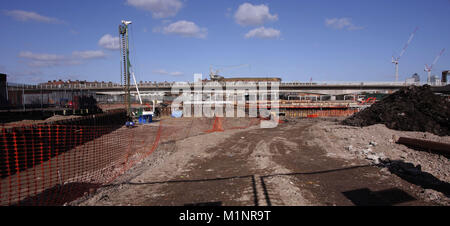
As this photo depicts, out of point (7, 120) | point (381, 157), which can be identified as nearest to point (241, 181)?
point (381, 157)

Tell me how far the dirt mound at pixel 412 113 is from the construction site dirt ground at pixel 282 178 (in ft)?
17.5

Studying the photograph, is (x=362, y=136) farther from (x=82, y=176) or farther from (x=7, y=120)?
(x=7, y=120)

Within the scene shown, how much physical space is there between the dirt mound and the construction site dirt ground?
533 centimetres

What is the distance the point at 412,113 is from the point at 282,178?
1508cm

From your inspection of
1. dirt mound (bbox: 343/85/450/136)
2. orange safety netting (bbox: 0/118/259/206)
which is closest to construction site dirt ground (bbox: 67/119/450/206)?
orange safety netting (bbox: 0/118/259/206)

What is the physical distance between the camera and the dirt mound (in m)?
15.9

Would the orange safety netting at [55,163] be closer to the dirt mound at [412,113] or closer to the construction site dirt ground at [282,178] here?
the construction site dirt ground at [282,178]

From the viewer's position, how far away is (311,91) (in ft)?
246

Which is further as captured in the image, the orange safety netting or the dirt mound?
the dirt mound

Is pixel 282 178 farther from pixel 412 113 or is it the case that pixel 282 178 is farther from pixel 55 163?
pixel 412 113

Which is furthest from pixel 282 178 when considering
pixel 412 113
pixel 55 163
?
pixel 412 113

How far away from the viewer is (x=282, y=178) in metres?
7.41

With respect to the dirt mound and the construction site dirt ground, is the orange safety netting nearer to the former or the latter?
the construction site dirt ground

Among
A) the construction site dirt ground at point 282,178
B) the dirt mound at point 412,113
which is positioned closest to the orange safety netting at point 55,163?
the construction site dirt ground at point 282,178
